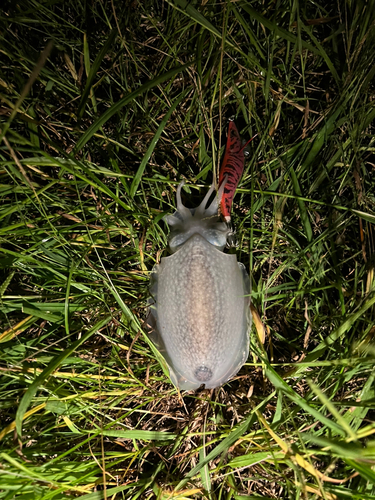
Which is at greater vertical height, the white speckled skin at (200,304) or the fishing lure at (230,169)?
the fishing lure at (230,169)

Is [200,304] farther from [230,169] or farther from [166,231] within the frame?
[230,169]

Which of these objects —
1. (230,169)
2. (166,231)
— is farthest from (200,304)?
(230,169)

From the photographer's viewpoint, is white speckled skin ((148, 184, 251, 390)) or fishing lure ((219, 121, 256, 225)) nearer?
white speckled skin ((148, 184, 251, 390))

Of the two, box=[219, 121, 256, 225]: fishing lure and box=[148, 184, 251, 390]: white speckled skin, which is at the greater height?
box=[219, 121, 256, 225]: fishing lure

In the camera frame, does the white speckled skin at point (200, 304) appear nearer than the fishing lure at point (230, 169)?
Yes

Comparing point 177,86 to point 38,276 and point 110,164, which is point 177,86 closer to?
point 110,164

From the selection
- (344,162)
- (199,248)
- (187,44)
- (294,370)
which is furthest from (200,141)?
(294,370)
